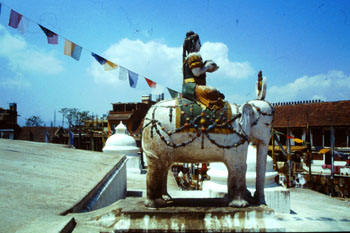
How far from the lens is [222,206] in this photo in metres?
4.11

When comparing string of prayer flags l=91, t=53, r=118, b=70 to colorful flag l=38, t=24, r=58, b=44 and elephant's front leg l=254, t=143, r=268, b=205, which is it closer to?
colorful flag l=38, t=24, r=58, b=44

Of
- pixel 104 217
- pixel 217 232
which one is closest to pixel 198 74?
pixel 217 232

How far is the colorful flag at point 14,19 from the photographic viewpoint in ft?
24.8

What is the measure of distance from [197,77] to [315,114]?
27.7 meters

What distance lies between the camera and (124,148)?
1459 cm

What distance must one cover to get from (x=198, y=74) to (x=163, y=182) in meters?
1.87

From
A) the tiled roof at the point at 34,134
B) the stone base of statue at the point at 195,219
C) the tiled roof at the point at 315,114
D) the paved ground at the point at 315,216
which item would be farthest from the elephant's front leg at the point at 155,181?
the tiled roof at the point at 34,134

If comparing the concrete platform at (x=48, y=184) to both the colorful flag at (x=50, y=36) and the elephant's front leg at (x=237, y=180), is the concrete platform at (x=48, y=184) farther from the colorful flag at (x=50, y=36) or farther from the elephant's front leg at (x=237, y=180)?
the colorful flag at (x=50, y=36)

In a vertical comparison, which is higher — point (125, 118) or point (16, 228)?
point (125, 118)

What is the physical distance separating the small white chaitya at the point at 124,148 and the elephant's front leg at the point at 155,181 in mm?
10453

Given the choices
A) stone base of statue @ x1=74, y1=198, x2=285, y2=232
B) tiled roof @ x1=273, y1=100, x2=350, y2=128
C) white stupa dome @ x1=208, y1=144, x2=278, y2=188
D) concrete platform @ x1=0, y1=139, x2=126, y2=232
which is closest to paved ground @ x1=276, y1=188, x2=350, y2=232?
stone base of statue @ x1=74, y1=198, x2=285, y2=232

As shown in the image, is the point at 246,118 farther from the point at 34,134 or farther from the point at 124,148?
the point at 34,134

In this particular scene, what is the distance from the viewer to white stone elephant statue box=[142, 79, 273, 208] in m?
4.03

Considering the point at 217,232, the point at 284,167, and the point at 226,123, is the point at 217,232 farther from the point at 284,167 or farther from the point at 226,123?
the point at 284,167
